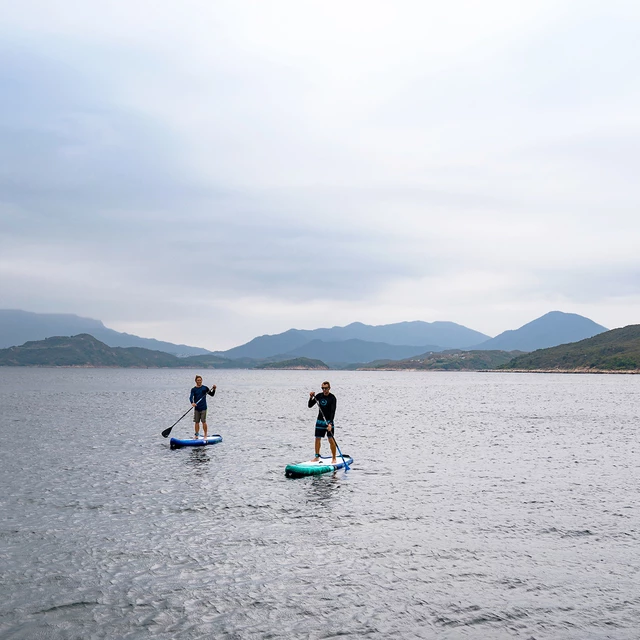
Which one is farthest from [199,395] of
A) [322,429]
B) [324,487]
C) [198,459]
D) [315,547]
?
[315,547]

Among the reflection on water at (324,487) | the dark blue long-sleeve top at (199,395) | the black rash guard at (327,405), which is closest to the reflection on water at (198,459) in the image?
the dark blue long-sleeve top at (199,395)

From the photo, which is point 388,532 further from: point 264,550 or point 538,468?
point 538,468

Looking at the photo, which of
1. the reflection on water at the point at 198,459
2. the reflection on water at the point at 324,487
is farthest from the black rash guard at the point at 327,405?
the reflection on water at the point at 198,459

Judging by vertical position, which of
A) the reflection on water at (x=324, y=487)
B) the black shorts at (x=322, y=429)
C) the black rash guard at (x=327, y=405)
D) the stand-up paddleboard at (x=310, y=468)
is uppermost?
the black rash guard at (x=327, y=405)

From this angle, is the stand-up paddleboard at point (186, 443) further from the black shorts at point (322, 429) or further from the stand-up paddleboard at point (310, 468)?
the black shorts at point (322, 429)

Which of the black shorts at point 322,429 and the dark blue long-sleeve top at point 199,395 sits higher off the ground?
the dark blue long-sleeve top at point 199,395

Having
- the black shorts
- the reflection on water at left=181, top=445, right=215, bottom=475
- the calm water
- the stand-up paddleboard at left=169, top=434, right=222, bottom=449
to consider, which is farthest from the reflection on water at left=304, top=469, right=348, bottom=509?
the stand-up paddleboard at left=169, top=434, right=222, bottom=449

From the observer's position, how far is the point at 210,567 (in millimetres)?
16922

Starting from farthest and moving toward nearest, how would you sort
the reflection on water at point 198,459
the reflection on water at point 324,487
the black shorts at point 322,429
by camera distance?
1. the reflection on water at point 198,459
2. the black shorts at point 322,429
3. the reflection on water at point 324,487

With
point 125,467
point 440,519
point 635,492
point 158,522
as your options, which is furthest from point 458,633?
point 125,467

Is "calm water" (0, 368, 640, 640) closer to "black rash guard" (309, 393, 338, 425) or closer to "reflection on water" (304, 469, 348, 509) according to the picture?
"reflection on water" (304, 469, 348, 509)

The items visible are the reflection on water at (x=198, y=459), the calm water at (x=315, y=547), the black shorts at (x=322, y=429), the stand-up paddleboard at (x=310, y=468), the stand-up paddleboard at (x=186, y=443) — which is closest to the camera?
Answer: the calm water at (x=315, y=547)

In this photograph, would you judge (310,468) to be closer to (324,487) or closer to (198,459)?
(324,487)

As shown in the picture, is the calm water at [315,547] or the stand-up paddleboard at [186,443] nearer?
the calm water at [315,547]
